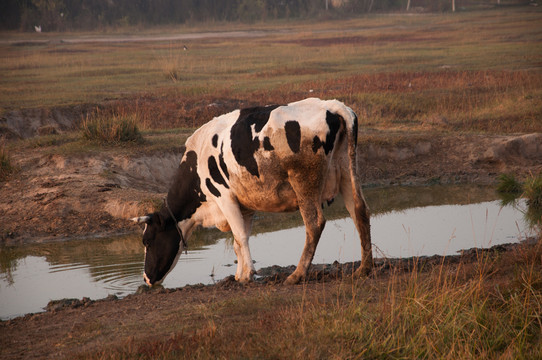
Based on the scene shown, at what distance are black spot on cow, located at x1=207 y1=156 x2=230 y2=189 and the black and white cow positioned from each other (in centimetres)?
1

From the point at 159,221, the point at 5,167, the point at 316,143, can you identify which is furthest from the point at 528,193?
the point at 5,167

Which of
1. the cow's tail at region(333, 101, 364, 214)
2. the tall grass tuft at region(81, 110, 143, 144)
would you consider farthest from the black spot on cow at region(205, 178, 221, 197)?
the tall grass tuft at region(81, 110, 143, 144)

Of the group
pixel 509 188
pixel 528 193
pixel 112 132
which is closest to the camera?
pixel 528 193

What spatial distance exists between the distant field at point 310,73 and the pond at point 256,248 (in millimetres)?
5866

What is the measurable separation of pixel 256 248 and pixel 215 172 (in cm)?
304

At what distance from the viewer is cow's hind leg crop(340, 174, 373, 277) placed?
7.79 metres

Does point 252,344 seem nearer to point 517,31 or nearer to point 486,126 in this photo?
point 486,126

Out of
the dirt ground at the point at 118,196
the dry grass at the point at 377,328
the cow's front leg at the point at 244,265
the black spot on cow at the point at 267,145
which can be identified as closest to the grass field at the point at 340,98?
the dry grass at the point at 377,328

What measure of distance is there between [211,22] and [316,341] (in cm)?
5942

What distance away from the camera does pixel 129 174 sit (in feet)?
46.6

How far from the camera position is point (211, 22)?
204 feet

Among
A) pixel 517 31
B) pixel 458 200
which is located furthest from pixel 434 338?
pixel 517 31

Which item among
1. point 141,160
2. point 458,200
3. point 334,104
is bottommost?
point 458,200

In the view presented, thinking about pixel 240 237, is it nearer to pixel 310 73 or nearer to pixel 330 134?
pixel 330 134
